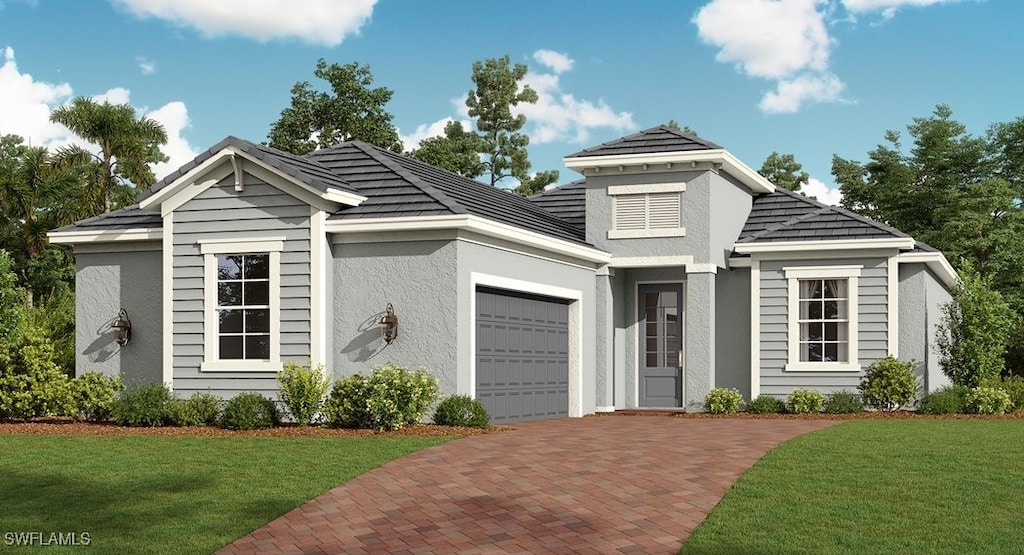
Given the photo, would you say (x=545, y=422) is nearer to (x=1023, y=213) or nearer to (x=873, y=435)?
(x=873, y=435)

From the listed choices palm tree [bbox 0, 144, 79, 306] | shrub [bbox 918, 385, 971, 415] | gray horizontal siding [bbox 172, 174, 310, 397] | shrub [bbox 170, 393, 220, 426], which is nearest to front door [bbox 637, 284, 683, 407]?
shrub [bbox 918, 385, 971, 415]

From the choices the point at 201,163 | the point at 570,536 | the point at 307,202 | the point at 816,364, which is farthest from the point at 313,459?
the point at 816,364

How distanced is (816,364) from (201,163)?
11.8 metres

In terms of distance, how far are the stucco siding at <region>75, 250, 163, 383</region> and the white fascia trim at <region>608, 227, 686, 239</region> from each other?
860 cm

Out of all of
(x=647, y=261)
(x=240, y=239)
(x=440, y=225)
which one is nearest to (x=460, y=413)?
(x=440, y=225)

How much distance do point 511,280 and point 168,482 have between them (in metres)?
8.11

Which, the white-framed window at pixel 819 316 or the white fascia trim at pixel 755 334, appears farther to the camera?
the white fascia trim at pixel 755 334

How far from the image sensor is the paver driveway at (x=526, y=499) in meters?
9.48

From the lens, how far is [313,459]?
42.6 feet

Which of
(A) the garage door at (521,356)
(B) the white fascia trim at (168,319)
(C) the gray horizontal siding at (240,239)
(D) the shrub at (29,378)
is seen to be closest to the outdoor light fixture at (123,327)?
(D) the shrub at (29,378)

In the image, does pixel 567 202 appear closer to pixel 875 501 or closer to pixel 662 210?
pixel 662 210

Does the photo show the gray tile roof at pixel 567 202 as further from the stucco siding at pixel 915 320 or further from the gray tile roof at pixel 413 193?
the stucco siding at pixel 915 320

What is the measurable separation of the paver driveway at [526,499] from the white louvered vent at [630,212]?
25.3 ft

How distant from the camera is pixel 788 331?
21719 millimetres
